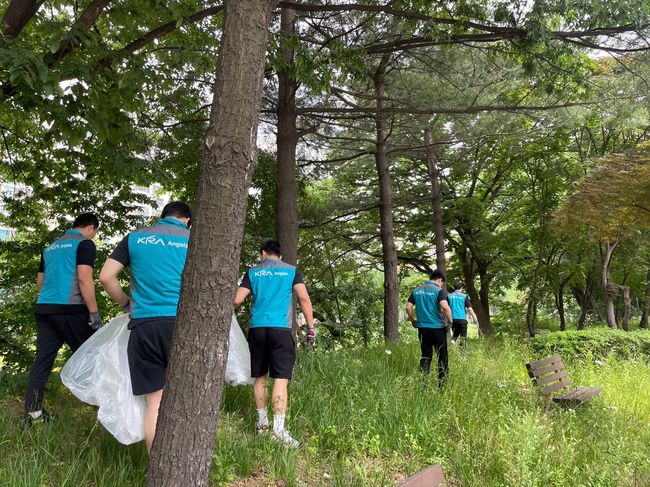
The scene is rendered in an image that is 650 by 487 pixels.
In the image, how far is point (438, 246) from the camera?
48.3ft

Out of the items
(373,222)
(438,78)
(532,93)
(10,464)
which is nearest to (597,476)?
(10,464)

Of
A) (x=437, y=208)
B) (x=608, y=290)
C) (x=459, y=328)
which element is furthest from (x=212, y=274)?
(x=608, y=290)

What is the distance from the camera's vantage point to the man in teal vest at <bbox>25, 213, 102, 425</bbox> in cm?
393

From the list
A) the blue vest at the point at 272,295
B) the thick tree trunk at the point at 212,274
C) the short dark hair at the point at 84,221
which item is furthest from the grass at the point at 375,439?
the short dark hair at the point at 84,221

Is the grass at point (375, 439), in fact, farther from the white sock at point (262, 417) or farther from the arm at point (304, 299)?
the arm at point (304, 299)

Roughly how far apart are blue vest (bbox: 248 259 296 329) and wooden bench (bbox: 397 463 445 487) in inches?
79.7

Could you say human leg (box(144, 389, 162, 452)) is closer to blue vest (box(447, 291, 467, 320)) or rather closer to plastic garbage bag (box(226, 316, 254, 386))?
plastic garbage bag (box(226, 316, 254, 386))

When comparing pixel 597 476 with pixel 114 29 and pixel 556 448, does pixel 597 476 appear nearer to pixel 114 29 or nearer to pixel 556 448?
pixel 556 448

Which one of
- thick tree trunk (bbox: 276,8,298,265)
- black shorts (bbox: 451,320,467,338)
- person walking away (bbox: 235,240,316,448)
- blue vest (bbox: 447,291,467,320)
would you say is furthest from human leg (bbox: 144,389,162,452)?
black shorts (bbox: 451,320,467,338)

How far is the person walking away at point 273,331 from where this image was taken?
13.4 ft

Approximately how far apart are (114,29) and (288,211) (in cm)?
402

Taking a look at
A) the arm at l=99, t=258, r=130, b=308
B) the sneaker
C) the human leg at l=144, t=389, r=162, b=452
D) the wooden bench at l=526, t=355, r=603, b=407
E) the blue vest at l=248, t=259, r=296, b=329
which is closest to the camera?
the human leg at l=144, t=389, r=162, b=452

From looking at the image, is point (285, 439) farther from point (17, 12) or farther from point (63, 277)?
point (17, 12)

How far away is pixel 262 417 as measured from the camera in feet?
13.3
